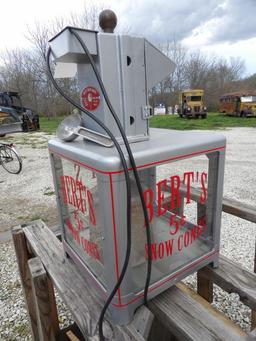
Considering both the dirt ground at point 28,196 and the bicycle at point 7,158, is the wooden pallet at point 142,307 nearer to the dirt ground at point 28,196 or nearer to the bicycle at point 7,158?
the dirt ground at point 28,196

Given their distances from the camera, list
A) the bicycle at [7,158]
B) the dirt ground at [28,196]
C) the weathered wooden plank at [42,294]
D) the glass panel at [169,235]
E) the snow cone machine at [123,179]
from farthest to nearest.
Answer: the bicycle at [7,158], the dirt ground at [28,196], the weathered wooden plank at [42,294], the glass panel at [169,235], the snow cone machine at [123,179]

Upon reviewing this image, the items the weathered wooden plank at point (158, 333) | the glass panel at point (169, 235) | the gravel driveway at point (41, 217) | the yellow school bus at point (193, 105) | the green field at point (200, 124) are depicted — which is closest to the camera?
the glass panel at point (169, 235)

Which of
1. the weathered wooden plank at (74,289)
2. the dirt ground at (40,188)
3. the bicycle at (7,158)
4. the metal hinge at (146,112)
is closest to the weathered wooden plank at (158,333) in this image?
the weathered wooden plank at (74,289)

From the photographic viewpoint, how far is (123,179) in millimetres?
613

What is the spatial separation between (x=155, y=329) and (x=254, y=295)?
589mm

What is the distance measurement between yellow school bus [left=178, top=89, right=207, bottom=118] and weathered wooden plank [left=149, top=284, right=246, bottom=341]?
14.7 meters

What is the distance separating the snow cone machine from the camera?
65 cm

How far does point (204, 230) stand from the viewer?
0.93m

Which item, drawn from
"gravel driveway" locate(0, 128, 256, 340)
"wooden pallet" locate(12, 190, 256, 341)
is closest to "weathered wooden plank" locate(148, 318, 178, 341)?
"wooden pallet" locate(12, 190, 256, 341)

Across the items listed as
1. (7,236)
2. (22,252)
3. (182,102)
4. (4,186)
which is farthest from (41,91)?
(22,252)

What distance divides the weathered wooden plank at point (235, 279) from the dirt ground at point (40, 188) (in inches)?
84.0

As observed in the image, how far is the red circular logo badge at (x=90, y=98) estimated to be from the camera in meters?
0.74

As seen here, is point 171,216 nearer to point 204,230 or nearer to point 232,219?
point 204,230

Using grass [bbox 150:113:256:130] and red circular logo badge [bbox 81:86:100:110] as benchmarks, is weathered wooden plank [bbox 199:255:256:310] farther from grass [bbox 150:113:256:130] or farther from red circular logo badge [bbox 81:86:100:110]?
grass [bbox 150:113:256:130]
